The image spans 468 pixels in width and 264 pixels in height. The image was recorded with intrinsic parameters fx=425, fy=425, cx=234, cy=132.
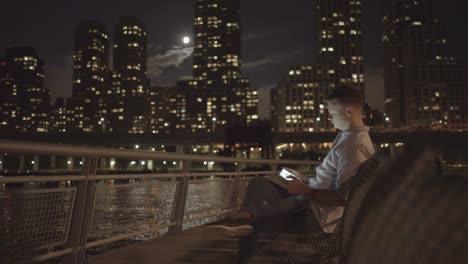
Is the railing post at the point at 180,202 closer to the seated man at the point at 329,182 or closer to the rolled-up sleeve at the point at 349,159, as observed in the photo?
the seated man at the point at 329,182

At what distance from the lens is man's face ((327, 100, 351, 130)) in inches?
146

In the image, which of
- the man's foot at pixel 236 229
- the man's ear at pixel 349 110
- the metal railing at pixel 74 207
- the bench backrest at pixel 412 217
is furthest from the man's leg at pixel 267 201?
the bench backrest at pixel 412 217

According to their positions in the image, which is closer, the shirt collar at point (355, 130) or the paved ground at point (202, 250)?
the shirt collar at point (355, 130)

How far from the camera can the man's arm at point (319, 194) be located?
3.30 m

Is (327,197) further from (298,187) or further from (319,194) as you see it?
(298,187)

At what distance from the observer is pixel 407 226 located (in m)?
1.11

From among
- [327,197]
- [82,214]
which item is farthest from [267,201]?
[82,214]

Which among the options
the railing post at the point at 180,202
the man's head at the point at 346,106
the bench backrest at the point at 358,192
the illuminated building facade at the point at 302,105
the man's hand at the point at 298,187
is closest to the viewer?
the bench backrest at the point at 358,192

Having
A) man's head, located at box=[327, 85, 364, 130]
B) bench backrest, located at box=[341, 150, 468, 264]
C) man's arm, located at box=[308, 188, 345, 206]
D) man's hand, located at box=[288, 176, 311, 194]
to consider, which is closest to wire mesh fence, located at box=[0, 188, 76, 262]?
→ man's hand, located at box=[288, 176, 311, 194]

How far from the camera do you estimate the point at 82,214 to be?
10.8 feet

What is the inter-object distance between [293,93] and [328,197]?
198561 mm

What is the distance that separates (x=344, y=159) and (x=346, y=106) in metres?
0.59

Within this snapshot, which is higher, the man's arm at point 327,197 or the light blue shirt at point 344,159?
the light blue shirt at point 344,159

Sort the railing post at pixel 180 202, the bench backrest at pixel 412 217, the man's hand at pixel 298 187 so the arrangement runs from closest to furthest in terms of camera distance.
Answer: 1. the bench backrest at pixel 412 217
2. the man's hand at pixel 298 187
3. the railing post at pixel 180 202
